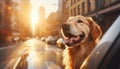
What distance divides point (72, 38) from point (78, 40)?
68 mm

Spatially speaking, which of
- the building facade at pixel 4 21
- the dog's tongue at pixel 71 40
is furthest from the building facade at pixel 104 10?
the building facade at pixel 4 21

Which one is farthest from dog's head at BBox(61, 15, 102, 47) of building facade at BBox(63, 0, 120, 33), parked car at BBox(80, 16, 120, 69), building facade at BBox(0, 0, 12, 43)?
building facade at BBox(0, 0, 12, 43)

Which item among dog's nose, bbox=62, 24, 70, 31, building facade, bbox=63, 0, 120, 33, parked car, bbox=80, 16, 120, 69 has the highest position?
building facade, bbox=63, 0, 120, 33

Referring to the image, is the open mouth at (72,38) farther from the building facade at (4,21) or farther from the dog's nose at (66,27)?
the building facade at (4,21)

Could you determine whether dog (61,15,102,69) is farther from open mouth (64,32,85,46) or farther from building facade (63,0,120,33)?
building facade (63,0,120,33)

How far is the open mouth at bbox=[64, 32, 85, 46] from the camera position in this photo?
3.13 meters

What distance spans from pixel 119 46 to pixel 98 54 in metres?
0.20

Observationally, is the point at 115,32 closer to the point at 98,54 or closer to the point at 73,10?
the point at 98,54

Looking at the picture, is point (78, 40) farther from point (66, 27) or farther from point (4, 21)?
point (4, 21)

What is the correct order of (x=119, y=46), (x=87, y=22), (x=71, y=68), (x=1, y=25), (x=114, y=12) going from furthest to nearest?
(x=1, y=25) → (x=114, y=12) → (x=87, y=22) → (x=71, y=68) → (x=119, y=46)

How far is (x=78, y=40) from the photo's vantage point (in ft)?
10.4

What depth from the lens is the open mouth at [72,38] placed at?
3129 millimetres

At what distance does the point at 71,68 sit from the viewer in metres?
3.04

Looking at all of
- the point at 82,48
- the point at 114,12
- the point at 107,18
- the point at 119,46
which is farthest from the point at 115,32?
the point at 107,18
